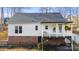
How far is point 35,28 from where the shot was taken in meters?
2.40

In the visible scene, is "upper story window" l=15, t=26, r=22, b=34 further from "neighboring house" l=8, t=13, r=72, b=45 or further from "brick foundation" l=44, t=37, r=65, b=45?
"brick foundation" l=44, t=37, r=65, b=45

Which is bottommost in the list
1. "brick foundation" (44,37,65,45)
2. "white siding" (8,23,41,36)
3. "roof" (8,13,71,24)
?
"brick foundation" (44,37,65,45)

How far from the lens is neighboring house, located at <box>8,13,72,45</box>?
2.40m

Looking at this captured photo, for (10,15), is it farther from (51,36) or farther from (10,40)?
(51,36)

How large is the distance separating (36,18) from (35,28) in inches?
4.9

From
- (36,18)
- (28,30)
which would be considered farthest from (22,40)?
(36,18)

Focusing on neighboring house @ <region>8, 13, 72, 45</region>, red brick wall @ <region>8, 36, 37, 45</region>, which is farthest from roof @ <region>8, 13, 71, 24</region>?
red brick wall @ <region>8, 36, 37, 45</region>

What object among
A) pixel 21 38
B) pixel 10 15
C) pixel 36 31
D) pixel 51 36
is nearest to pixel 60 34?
pixel 51 36

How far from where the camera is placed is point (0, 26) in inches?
95.1

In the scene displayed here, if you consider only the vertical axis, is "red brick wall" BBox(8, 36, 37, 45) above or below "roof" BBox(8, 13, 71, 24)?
below

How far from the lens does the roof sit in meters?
2.41

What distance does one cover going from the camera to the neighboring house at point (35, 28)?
2.40 meters

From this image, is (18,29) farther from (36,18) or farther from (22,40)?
(36,18)
